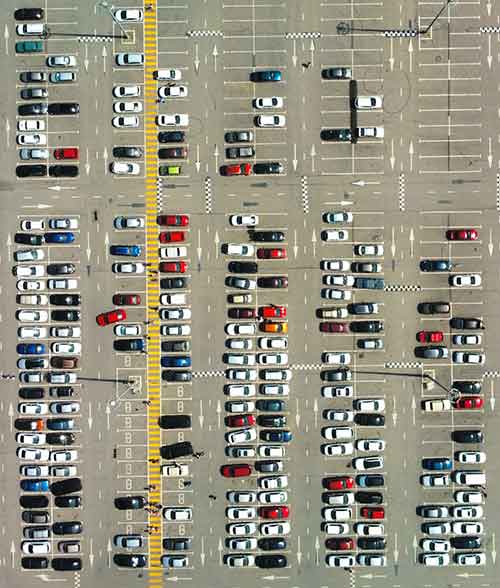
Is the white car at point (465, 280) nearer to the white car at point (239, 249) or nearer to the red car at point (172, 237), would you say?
the white car at point (239, 249)

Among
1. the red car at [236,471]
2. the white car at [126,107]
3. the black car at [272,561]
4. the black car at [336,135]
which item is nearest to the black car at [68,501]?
the red car at [236,471]

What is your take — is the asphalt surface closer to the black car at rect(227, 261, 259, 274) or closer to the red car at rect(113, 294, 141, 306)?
the red car at rect(113, 294, 141, 306)

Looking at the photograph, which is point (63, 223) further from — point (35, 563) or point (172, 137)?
point (35, 563)

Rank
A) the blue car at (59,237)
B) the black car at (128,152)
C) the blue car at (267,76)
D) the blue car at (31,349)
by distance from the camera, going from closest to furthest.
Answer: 1. the blue car at (267,76)
2. the black car at (128,152)
3. the blue car at (59,237)
4. the blue car at (31,349)

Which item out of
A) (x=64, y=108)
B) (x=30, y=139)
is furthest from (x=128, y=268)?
(x=64, y=108)

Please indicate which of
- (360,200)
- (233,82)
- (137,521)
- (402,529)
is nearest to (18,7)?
(233,82)

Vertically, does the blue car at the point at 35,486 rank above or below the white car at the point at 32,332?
below
